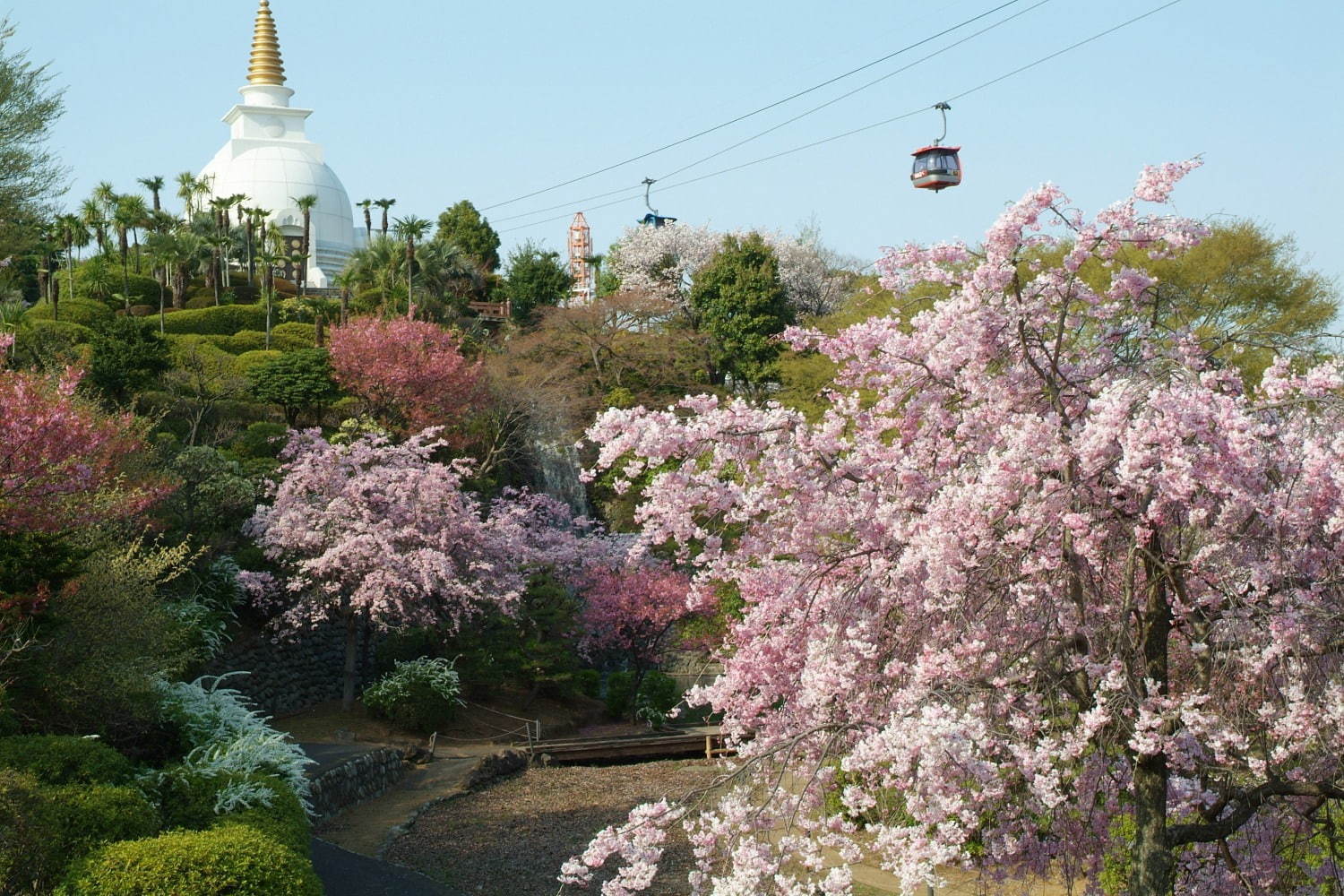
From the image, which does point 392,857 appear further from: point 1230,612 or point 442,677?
point 1230,612

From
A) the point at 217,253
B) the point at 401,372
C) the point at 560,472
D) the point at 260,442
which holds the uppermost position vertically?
the point at 217,253

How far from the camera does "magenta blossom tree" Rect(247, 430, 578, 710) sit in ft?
69.9

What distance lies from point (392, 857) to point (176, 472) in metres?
8.44

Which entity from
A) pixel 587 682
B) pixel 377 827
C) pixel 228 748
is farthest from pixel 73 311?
pixel 228 748

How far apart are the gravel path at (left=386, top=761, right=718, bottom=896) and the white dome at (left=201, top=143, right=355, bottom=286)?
37.6 meters

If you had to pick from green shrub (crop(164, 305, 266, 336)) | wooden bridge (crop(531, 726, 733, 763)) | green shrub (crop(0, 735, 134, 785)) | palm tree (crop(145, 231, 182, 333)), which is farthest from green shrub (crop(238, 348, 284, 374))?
green shrub (crop(0, 735, 134, 785))

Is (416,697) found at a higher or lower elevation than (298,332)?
lower

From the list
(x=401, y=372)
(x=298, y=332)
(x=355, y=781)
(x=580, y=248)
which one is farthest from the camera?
(x=580, y=248)

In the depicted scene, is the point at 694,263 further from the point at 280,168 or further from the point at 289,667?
the point at 289,667

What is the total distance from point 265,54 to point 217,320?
2772 cm

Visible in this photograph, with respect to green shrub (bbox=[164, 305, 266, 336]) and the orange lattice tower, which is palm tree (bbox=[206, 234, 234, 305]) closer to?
green shrub (bbox=[164, 305, 266, 336])

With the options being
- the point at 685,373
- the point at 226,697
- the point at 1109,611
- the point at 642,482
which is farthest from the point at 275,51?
the point at 1109,611

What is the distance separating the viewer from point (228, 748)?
12.9m

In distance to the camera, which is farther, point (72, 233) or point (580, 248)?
point (580, 248)
